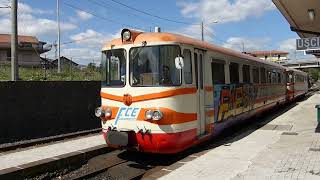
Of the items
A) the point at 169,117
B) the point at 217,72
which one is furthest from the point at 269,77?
the point at 169,117

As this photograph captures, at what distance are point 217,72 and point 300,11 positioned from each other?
651 cm

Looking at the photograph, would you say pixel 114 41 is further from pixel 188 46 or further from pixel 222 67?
pixel 222 67

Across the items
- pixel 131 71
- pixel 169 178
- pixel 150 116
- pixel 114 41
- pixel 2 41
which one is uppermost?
pixel 2 41

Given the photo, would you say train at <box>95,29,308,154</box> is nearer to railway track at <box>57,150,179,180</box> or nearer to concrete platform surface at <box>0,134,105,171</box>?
railway track at <box>57,150,179,180</box>

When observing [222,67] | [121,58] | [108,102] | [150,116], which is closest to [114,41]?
Answer: [121,58]

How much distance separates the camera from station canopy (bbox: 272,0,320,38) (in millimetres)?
14758

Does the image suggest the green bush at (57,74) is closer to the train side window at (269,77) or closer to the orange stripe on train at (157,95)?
the train side window at (269,77)

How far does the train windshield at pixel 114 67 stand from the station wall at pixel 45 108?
4557 millimetres

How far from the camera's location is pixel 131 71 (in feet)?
32.2

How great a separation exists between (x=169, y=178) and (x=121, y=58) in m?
3.32

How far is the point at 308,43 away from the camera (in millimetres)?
12180

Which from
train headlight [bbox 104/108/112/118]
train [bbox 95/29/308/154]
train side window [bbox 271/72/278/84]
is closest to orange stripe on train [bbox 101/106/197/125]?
train [bbox 95/29/308/154]

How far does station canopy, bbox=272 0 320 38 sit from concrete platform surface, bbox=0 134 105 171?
305 inches

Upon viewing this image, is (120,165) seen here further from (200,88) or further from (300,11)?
(300,11)
